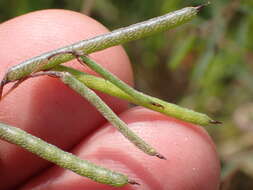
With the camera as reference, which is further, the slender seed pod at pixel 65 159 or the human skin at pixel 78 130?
the human skin at pixel 78 130

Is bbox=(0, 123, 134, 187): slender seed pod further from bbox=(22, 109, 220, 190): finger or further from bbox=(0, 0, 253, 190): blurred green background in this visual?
bbox=(0, 0, 253, 190): blurred green background

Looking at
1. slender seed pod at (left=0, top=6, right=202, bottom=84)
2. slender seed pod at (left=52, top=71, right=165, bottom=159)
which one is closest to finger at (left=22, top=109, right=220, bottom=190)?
slender seed pod at (left=52, top=71, right=165, bottom=159)

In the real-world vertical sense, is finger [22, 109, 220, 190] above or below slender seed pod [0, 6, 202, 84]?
below

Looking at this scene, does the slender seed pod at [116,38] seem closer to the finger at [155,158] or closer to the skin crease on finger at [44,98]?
the skin crease on finger at [44,98]

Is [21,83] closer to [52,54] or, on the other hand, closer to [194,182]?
[52,54]

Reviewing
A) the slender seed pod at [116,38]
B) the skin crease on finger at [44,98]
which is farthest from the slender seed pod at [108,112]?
the skin crease on finger at [44,98]

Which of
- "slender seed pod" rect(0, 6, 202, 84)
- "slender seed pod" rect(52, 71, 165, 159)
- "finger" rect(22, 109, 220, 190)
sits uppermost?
"slender seed pod" rect(0, 6, 202, 84)

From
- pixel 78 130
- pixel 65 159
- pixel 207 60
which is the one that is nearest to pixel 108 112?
pixel 65 159
